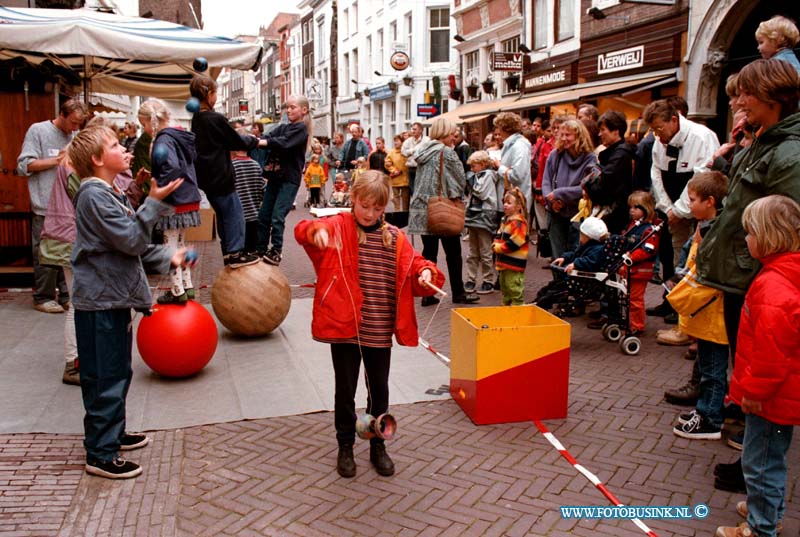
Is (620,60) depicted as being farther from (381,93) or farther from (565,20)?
(381,93)

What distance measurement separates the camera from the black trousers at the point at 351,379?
12.9 feet

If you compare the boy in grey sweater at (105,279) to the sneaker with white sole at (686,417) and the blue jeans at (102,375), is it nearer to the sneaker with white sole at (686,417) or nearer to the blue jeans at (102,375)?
the blue jeans at (102,375)

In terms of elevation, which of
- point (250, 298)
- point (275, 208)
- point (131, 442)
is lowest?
point (131, 442)

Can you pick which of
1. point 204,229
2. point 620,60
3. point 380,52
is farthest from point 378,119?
point 204,229

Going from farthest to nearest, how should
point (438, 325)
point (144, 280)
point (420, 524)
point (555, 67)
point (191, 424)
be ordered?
point (555, 67), point (438, 325), point (191, 424), point (144, 280), point (420, 524)

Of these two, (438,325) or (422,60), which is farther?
(422,60)

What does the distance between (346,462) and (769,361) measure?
2.16m

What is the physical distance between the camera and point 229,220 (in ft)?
21.4

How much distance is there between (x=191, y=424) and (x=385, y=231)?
1.86 m

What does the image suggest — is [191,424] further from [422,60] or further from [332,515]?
[422,60]

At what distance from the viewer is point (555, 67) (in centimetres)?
1997

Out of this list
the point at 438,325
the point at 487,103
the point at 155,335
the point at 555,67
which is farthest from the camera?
the point at 487,103

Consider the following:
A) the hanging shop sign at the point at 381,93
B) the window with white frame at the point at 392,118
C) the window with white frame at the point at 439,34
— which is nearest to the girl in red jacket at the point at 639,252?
the window with white frame at the point at 439,34

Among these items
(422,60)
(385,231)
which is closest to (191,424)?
(385,231)
